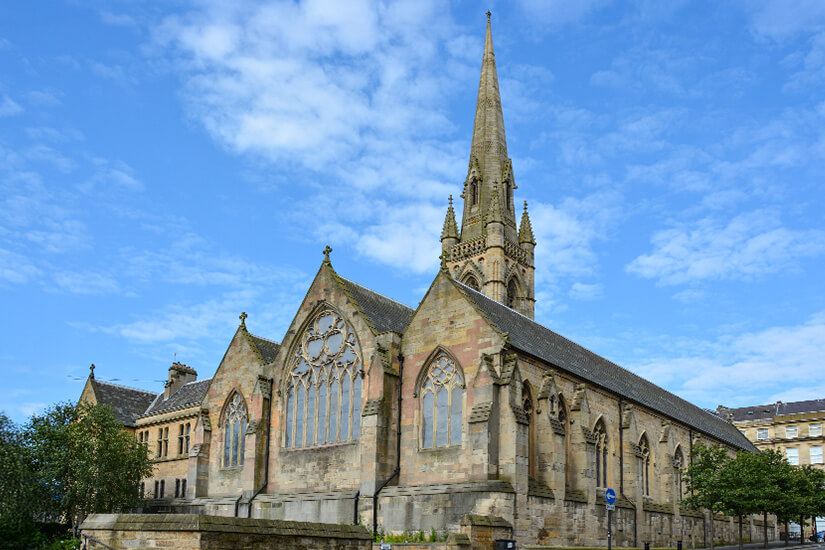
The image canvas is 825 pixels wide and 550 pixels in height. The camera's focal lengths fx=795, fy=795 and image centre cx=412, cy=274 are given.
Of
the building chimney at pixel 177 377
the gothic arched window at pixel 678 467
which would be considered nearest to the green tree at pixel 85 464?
the building chimney at pixel 177 377

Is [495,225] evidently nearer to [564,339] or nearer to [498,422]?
[564,339]

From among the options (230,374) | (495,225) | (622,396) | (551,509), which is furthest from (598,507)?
(495,225)

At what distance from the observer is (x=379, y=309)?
39.2m

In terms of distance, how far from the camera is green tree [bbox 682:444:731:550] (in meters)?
43.7

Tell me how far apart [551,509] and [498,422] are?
14.4 feet

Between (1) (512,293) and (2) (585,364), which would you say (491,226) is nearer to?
(1) (512,293)

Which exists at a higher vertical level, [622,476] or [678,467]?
[678,467]

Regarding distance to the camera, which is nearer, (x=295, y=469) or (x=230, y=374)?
(x=295, y=469)

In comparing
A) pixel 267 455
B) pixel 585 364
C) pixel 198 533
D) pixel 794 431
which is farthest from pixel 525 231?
pixel 198 533

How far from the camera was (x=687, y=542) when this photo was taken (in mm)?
46000

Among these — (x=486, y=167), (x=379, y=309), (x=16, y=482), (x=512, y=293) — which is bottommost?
(x=16, y=482)

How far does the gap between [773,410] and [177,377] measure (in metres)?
66.8

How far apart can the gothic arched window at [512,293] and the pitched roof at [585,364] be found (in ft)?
75.3

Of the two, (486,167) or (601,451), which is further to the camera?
(486,167)
